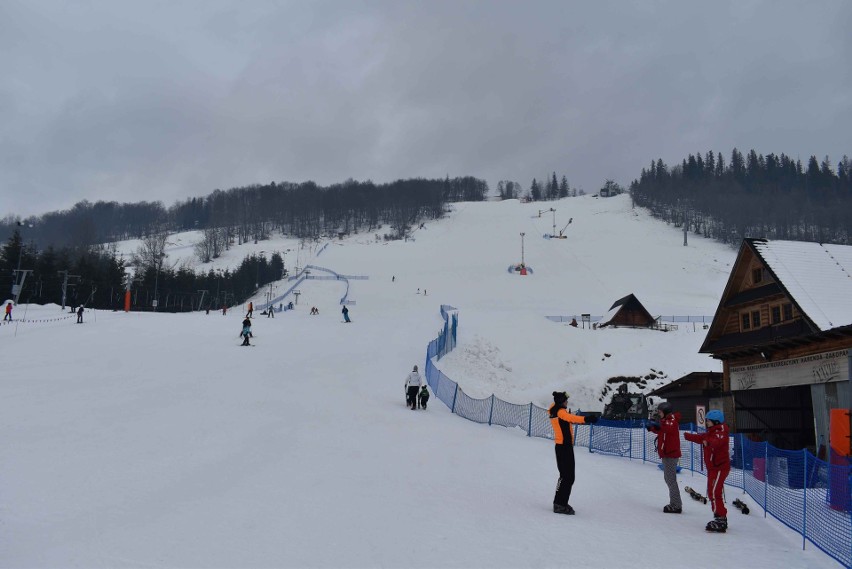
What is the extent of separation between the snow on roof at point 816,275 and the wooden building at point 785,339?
1.1 inches

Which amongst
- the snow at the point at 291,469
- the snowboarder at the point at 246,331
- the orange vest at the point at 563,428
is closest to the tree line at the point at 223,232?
the snow at the point at 291,469

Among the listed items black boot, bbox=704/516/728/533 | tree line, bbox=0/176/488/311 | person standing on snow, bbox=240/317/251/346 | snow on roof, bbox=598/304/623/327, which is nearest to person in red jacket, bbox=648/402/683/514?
black boot, bbox=704/516/728/533

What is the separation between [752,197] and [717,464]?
168530 mm

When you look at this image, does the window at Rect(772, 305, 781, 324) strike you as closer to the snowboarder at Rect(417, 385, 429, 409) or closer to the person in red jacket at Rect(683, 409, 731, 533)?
the snowboarder at Rect(417, 385, 429, 409)

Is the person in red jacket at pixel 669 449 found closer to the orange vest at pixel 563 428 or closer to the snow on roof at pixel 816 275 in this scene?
the orange vest at pixel 563 428

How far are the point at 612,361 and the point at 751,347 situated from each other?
17770 millimetres

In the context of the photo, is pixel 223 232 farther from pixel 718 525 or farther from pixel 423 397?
pixel 718 525

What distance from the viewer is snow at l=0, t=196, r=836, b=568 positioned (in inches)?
259

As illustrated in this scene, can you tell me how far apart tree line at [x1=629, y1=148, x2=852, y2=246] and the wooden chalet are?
80937 mm

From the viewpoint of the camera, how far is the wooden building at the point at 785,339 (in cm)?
1877

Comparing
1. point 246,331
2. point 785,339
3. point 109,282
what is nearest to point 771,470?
point 785,339

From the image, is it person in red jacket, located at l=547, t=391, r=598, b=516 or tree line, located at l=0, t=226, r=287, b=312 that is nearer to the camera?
person in red jacket, located at l=547, t=391, r=598, b=516

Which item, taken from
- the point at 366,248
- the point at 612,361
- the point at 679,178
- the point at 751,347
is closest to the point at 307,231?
the point at 366,248

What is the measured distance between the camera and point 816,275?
21531 millimetres
